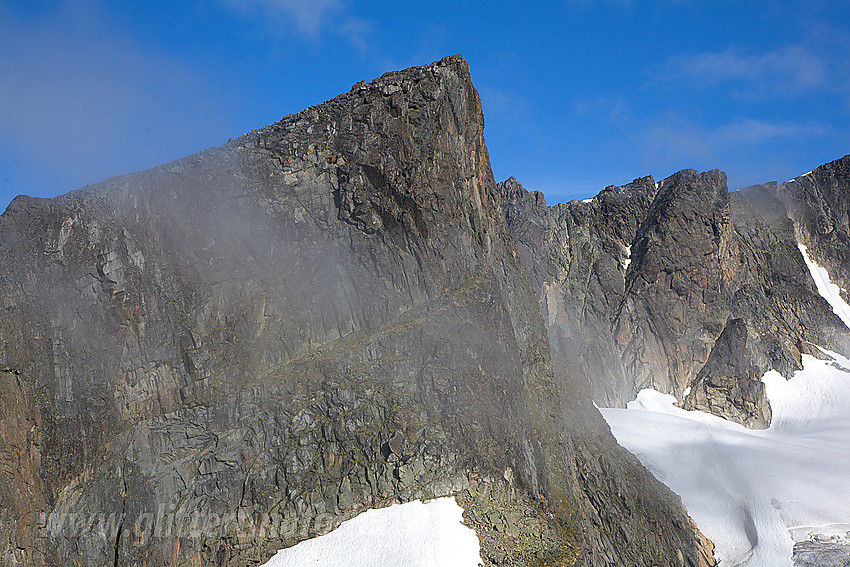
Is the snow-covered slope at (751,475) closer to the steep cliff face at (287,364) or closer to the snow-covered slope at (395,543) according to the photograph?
the steep cliff face at (287,364)

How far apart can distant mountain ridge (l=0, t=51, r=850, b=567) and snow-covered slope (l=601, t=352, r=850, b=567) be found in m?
3.77

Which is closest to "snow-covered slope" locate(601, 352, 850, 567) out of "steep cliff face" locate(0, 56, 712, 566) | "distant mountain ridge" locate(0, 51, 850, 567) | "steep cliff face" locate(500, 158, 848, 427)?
"distant mountain ridge" locate(0, 51, 850, 567)

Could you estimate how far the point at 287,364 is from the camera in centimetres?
2148

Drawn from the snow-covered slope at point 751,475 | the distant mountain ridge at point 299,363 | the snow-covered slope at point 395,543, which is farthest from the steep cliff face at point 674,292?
the snow-covered slope at point 395,543

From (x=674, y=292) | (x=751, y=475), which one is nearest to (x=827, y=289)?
(x=674, y=292)

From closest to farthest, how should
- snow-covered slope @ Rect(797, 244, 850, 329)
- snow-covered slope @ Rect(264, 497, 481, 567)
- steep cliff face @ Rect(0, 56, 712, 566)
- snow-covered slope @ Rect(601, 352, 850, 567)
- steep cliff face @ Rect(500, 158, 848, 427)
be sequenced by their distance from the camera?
snow-covered slope @ Rect(264, 497, 481, 567)
steep cliff face @ Rect(0, 56, 712, 566)
snow-covered slope @ Rect(601, 352, 850, 567)
steep cliff face @ Rect(500, 158, 848, 427)
snow-covered slope @ Rect(797, 244, 850, 329)

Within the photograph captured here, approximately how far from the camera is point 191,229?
71.1 ft

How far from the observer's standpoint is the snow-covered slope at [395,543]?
61.3ft

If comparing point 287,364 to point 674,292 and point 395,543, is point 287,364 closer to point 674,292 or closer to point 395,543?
point 395,543

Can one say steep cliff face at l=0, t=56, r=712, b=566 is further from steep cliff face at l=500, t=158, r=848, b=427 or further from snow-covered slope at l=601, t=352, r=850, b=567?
steep cliff face at l=500, t=158, r=848, b=427

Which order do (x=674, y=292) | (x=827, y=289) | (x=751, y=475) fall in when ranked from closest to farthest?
(x=751, y=475), (x=674, y=292), (x=827, y=289)

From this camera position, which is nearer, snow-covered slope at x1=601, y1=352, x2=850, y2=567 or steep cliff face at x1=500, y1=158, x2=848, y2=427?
snow-covered slope at x1=601, y1=352, x2=850, y2=567

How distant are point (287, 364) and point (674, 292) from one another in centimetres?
4462

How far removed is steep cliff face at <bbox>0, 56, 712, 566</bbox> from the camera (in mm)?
18797
